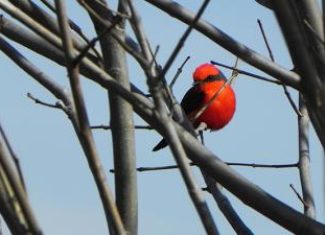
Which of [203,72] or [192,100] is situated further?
[203,72]

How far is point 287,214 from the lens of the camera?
2.28m

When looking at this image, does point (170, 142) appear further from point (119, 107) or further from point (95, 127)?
point (95, 127)

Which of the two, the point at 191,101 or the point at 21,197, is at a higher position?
the point at 191,101

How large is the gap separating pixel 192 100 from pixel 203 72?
631 mm

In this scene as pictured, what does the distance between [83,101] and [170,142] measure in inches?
8.9

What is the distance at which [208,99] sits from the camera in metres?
8.72

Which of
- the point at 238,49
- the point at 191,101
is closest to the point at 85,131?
the point at 238,49

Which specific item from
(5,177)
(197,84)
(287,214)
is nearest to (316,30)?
(287,214)

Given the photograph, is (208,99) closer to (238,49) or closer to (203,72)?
(203,72)

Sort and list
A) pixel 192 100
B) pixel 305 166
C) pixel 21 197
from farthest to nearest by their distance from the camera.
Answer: pixel 192 100 < pixel 305 166 < pixel 21 197

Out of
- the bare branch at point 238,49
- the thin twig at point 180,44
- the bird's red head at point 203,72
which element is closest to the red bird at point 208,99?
the bird's red head at point 203,72

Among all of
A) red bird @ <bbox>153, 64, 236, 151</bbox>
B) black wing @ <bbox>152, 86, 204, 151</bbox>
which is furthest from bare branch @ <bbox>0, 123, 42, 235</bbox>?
black wing @ <bbox>152, 86, 204, 151</bbox>

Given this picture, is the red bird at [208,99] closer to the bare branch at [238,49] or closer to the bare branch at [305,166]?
the bare branch at [305,166]

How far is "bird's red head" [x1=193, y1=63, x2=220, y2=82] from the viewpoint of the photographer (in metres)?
9.33
